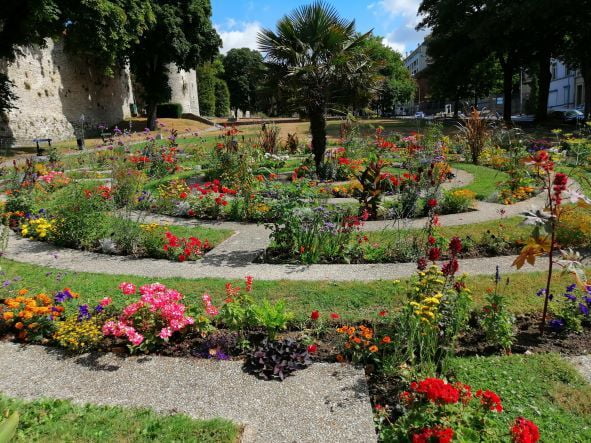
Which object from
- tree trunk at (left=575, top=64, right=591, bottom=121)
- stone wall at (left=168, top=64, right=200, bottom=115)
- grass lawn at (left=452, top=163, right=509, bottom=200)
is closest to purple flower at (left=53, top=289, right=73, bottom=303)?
grass lawn at (left=452, top=163, right=509, bottom=200)

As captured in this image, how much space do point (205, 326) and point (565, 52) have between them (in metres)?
29.2

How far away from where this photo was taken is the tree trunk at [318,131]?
34.6 feet

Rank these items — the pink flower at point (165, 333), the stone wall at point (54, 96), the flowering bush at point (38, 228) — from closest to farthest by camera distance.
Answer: the pink flower at point (165, 333) < the flowering bush at point (38, 228) < the stone wall at point (54, 96)

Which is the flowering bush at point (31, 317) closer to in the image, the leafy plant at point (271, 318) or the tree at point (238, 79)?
the leafy plant at point (271, 318)

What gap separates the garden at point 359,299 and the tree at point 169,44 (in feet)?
68.6

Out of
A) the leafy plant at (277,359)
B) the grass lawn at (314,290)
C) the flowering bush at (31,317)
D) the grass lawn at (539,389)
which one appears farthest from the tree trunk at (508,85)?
the flowering bush at (31,317)

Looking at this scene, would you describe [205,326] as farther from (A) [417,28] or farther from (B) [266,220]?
(A) [417,28]

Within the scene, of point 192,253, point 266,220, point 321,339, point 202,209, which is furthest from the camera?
point 202,209

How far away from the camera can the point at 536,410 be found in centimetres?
252

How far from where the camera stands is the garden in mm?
2625

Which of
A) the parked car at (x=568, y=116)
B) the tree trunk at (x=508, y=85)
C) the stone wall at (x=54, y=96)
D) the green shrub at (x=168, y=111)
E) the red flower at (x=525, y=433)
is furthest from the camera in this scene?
the green shrub at (x=168, y=111)

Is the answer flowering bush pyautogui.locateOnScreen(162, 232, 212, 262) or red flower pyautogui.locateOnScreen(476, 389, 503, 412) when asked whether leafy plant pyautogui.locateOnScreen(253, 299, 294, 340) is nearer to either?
red flower pyautogui.locateOnScreen(476, 389, 503, 412)

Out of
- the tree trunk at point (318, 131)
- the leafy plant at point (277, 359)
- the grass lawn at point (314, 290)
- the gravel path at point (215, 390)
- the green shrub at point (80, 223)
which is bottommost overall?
the gravel path at point (215, 390)

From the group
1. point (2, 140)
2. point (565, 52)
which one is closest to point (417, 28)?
point (565, 52)
